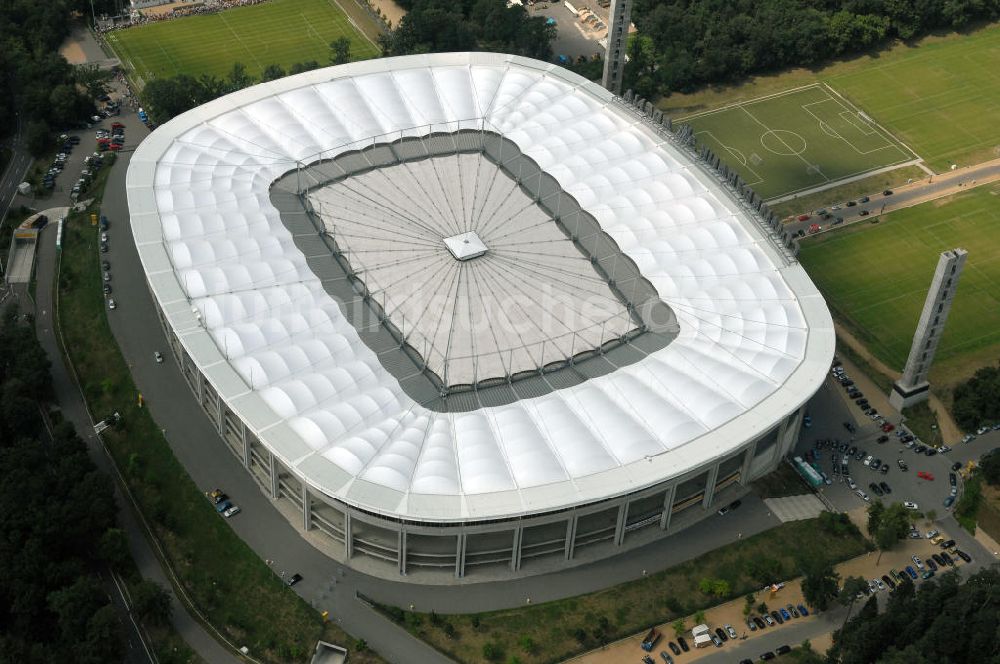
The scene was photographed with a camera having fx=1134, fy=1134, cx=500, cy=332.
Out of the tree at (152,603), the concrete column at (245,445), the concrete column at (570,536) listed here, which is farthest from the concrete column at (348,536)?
the concrete column at (570,536)

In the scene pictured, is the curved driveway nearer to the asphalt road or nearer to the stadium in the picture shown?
the stadium

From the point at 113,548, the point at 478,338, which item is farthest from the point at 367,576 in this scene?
the point at 478,338

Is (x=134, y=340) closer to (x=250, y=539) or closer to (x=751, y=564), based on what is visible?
(x=250, y=539)

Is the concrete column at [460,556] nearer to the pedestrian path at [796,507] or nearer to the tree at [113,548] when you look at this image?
the tree at [113,548]

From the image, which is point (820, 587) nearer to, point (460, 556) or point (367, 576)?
point (460, 556)

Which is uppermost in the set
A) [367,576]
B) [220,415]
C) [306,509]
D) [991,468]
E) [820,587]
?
[220,415]

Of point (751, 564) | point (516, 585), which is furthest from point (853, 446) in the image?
point (516, 585)

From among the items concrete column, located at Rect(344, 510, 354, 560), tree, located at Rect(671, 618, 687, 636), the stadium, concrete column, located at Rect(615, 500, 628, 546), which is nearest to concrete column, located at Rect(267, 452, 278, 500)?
the stadium
